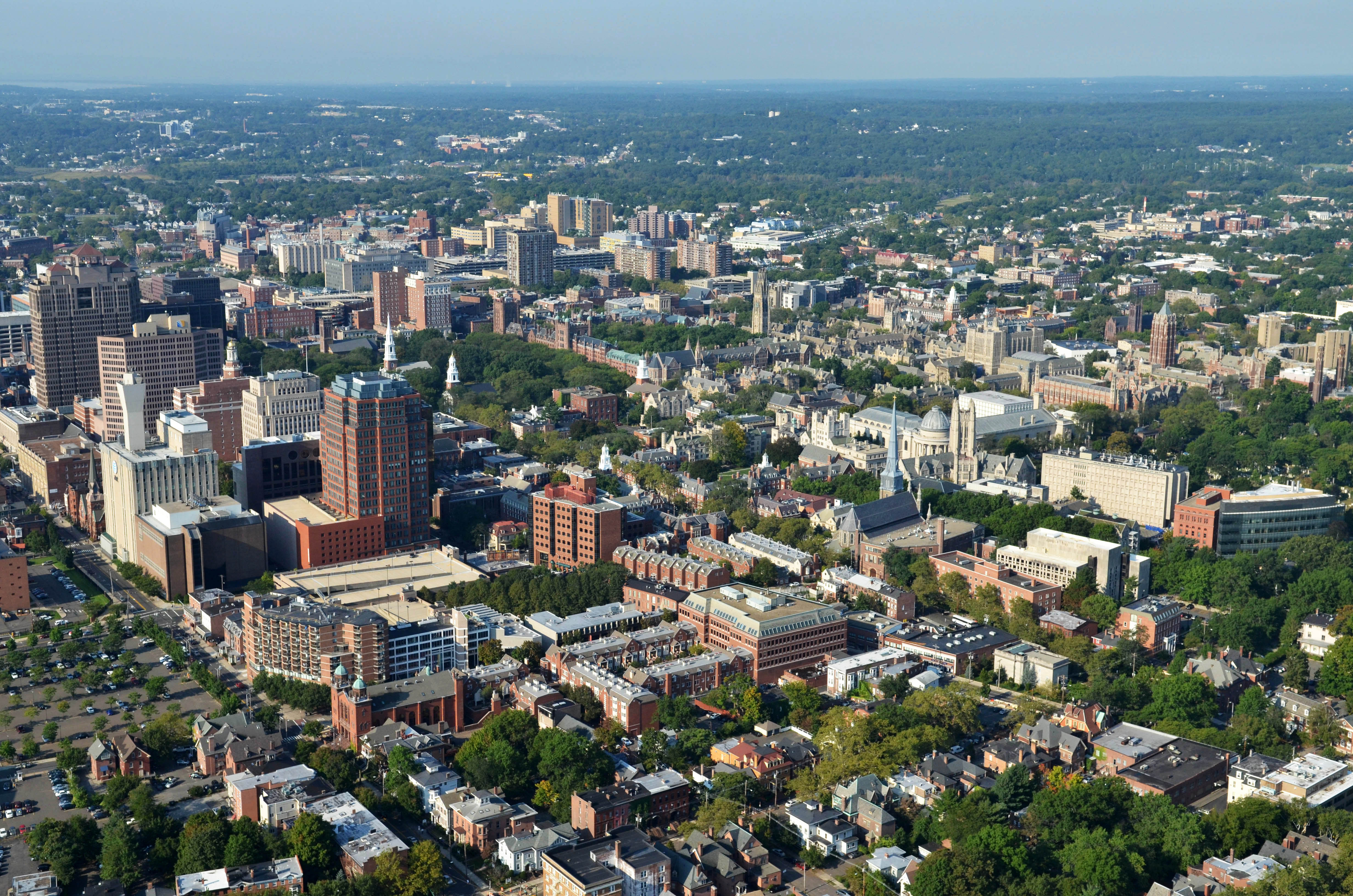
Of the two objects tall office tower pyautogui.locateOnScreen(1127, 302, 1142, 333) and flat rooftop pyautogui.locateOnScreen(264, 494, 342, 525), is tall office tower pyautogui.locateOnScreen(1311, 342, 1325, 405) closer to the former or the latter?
tall office tower pyautogui.locateOnScreen(1127, 302, 1142, 333)

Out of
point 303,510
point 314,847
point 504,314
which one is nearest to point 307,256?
point 504,314

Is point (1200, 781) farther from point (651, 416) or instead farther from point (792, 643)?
point (651, 416)

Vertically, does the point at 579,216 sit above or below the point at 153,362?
above

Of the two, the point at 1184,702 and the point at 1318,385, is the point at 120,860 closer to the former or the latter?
the point at 1184,702

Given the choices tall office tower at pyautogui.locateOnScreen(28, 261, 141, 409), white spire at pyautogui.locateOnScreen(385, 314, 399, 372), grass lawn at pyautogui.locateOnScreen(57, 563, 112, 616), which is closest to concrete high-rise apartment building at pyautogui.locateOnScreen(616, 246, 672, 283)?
white spire at pyautogui.locateOnScreen(385, 314, 399, 372)

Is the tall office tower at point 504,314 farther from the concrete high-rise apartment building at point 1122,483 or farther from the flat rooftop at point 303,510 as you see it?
the concrete high-rise apartment building at point 1122,483

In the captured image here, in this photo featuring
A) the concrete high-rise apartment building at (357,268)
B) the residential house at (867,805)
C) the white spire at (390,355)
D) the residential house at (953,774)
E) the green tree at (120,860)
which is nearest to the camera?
the green tree at (120,860)

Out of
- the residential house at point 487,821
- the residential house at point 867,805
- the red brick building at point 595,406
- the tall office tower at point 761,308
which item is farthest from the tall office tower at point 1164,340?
the residential house at point 487,821
